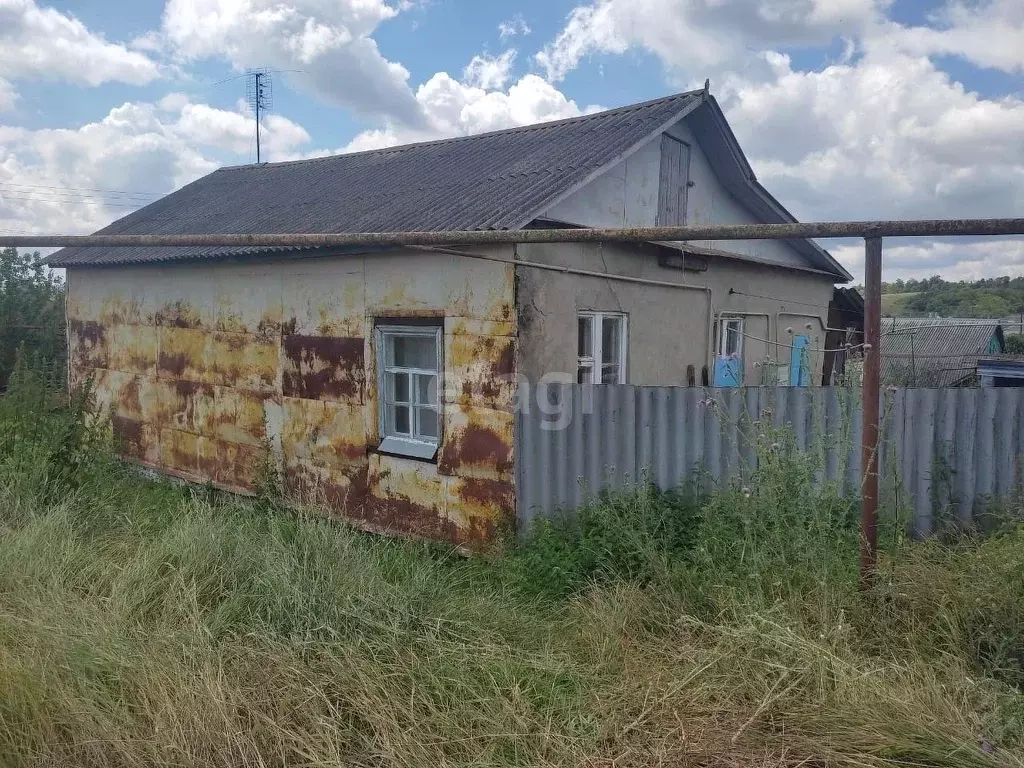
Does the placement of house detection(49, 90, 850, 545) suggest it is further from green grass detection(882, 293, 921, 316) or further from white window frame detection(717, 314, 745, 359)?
green grass detection(882, 293, 921, 316)

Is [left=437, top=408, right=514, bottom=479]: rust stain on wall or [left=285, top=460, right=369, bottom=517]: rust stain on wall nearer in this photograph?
[left=437, top=408, right=514, bottom=479]: rust stain on wall

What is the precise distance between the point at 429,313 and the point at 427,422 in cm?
111

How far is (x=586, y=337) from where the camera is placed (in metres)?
6.73

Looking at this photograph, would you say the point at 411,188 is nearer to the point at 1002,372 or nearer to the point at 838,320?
the point at 838,320

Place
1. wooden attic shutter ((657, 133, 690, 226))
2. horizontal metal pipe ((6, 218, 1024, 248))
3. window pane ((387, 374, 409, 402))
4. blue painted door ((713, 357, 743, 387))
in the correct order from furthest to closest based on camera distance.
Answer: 1. blue painted door ((713, 357, 743, 387))
2. wooden attic shutter ((657, 133, 690, 226))
3. window pane ((387, 374, 409, 402))
4. horizontal metal pipe ((6, 218, 1024, 248))

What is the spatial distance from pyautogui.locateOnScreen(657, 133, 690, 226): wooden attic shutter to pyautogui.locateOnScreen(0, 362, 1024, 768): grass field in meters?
4.43

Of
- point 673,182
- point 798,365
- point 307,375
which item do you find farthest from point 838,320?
point 307,375

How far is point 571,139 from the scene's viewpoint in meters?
7.99

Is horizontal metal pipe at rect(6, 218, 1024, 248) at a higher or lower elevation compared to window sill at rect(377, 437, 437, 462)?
higher

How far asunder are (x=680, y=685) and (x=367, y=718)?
51.4 inches

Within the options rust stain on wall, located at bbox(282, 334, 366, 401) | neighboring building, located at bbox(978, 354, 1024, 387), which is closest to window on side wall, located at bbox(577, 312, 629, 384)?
rust stain on wall, located at bbox(282, 334, 366, 401)

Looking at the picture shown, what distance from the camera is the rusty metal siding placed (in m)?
6.09

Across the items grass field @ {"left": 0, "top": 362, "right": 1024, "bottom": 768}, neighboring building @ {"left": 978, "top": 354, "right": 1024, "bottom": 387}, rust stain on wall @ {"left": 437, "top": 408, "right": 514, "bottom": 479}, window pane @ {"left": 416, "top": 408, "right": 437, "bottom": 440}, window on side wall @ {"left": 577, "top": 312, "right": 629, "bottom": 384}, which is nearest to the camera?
grass field @ {"left": 0, "top": 362, "right": 1024, "bottom": 768}

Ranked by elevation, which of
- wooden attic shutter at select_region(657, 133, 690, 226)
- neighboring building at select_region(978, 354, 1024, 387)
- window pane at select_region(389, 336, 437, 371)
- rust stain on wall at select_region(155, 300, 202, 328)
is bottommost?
neighboring building at select_region(978, 354, 1024, 387)
